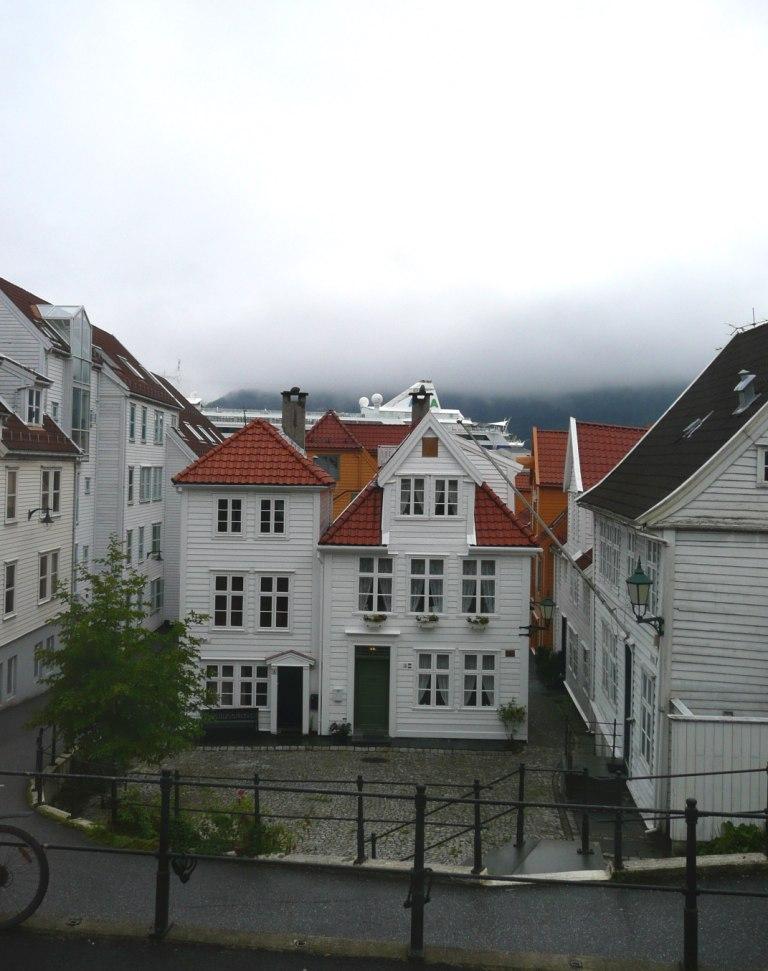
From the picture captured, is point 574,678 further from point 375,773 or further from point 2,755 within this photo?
point 2,755

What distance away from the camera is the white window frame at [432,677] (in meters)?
24.2

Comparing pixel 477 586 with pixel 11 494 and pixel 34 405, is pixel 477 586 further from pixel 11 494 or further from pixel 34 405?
pixel 34 405

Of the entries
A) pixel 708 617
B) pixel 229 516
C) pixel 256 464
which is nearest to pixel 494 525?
pixel 256 464

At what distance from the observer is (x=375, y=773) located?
21.0 metres

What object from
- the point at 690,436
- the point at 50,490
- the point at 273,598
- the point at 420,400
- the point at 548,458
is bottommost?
the point at 273,598

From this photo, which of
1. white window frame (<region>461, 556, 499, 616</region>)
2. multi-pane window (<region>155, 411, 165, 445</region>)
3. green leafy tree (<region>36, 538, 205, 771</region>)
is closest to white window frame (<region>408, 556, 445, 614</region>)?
white window frame (<region>461, 556, 499, 616</region>)

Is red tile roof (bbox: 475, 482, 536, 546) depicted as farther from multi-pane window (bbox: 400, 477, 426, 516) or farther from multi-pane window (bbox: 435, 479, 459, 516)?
multi-pane window (bbox: 400, 477, 426, 516)

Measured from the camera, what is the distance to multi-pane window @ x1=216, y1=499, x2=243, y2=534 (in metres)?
25.1

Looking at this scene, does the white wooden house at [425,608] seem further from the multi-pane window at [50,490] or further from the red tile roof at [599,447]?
the multi-pane window at [50,490]

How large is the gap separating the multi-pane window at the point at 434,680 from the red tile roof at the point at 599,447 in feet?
23.6

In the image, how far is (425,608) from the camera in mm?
24406

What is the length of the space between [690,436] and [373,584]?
999cm

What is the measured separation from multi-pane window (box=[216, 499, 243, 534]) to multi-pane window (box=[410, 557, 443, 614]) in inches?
213

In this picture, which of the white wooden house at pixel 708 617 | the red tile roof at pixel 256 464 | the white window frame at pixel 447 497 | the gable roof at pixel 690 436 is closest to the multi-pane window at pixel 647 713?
→ the white wooden house at pixel 708 617
